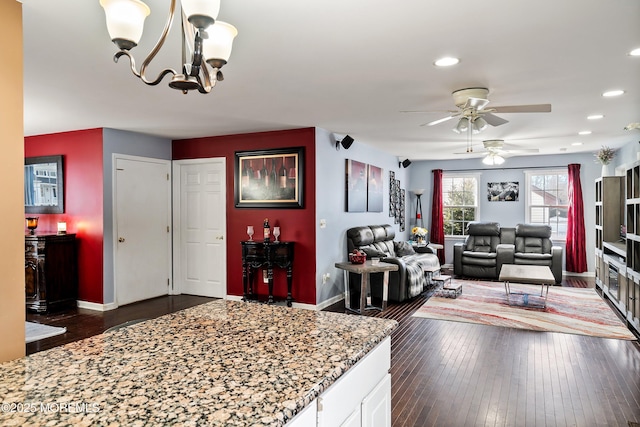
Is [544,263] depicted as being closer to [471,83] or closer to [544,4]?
[471,83]

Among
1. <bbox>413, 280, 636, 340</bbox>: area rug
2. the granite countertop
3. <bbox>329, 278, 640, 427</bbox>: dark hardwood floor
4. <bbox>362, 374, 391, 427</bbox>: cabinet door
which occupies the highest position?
the granite countertop

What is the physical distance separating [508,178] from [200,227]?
20.5 ft

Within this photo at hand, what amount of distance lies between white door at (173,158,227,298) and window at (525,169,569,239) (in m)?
6.20

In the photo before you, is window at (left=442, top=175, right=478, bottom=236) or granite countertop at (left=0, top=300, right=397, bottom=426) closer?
granite countertop at (left=0, top=300, right=397, bottom=426)

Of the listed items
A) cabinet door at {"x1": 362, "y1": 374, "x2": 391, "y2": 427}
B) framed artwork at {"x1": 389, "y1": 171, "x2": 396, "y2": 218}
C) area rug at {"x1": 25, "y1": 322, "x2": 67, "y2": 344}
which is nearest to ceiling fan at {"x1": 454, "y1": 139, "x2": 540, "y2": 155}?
framed artwork at {"x1": 389, "y1": 171, "x2": 396, "y2": 218}

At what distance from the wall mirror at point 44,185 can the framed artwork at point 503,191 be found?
25.5 feet

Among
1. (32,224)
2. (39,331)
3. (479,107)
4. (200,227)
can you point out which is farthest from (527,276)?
(32,224)

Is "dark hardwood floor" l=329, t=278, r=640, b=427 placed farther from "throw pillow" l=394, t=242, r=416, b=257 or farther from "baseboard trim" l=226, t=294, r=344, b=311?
"throw pillow" l=394, t=242, r=416, b=257

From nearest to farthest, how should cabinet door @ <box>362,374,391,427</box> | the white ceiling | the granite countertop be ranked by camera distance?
the granite countertop, cabinet door @ <box>362,374,391,427</box>, the white ceiling

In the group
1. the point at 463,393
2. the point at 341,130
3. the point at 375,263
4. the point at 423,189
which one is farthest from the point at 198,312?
the point at 423,189

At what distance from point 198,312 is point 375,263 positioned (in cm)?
375

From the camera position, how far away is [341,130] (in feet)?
18.9

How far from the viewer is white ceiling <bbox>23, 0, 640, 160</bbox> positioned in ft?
7.46

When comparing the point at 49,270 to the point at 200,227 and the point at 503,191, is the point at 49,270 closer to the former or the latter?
the point at 200,227
